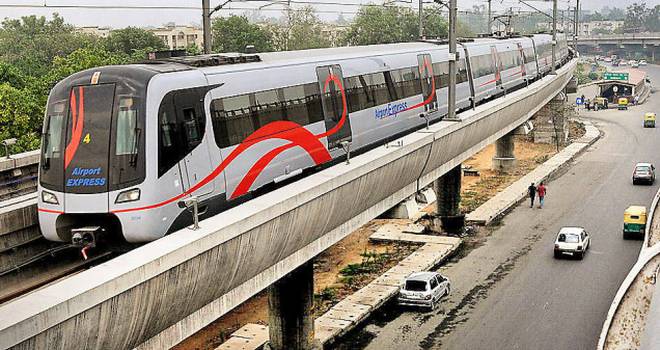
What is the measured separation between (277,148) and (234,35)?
74808 millimetres

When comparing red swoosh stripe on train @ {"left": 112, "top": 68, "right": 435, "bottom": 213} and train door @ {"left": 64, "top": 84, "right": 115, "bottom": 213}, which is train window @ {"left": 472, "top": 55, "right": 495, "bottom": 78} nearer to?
red swoosh stripe on train @ {"left": 112, "top": 68, "right": 435, "bottom": 213}

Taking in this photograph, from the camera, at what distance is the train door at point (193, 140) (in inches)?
593

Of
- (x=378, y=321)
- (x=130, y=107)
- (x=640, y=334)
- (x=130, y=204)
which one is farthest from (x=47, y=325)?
(x=378, y=321)

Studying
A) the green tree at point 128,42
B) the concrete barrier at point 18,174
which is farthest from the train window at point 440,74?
the green tree at point 128,42

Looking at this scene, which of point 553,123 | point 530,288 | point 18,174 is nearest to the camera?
point 18,174

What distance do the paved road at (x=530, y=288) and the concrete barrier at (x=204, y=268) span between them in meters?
4.93

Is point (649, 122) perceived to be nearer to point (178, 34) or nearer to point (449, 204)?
point (449, 204)

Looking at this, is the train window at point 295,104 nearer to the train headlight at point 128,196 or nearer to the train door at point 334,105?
the train door at point 334,105

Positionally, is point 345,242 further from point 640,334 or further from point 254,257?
point 254,257

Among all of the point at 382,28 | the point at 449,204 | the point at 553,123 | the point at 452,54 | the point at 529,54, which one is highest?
the point at 382,28

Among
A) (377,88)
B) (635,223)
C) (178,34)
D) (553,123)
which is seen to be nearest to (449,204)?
(635,223)

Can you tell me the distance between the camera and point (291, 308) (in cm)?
2378

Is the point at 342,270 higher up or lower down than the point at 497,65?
lower down

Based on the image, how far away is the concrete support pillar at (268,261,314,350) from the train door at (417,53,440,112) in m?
8.55
